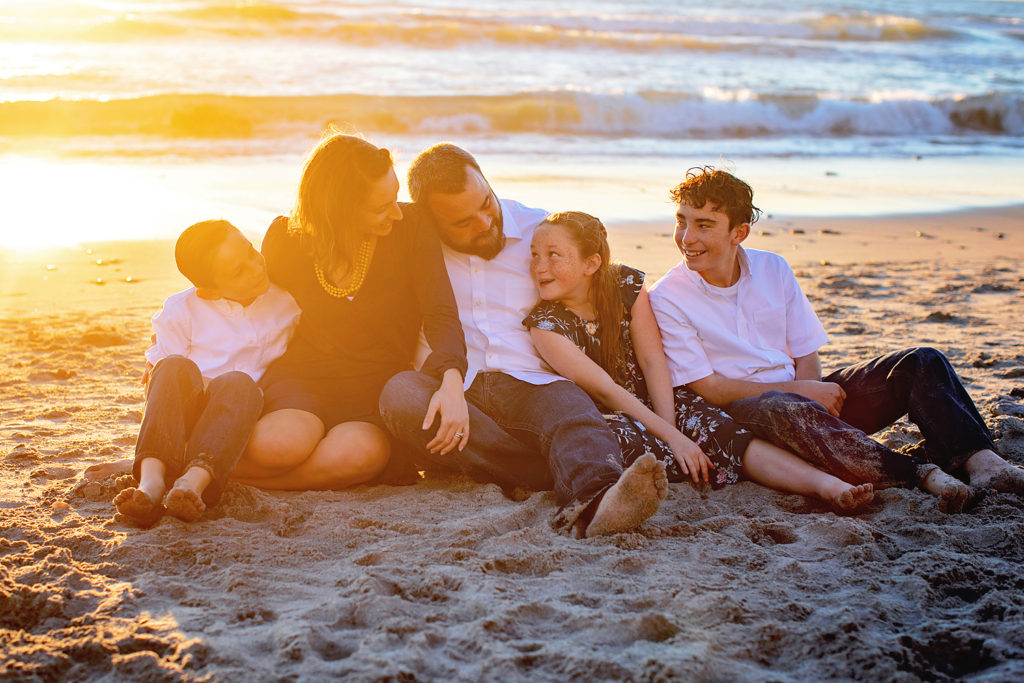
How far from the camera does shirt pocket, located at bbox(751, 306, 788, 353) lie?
11.2 feet

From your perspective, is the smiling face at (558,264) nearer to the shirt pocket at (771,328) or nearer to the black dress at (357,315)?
the black dress at (357,315)

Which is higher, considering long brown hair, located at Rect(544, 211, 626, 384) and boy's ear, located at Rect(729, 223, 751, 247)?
boy's ear, located at Rect(729, 223, 751, 247)

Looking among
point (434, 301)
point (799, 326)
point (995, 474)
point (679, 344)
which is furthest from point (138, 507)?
point (995, 474)

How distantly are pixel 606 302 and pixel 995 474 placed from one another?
1433 millimetres

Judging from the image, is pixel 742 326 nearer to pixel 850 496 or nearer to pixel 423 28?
pixel 850 496

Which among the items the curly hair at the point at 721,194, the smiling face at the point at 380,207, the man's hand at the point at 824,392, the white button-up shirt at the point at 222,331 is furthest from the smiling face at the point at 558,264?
the white button-up shirt at the point at 222,331

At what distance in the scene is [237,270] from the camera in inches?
124

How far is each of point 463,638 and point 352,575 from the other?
1.60ft

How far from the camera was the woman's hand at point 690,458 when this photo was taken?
3096 mm

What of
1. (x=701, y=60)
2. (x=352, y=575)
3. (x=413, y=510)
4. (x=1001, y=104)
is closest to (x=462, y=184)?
(x=413, y=510)

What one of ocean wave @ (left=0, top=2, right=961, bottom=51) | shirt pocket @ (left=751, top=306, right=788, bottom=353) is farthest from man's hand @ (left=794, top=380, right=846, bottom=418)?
ocean wave @ (left=0, top=2, right=961, bottom=51)

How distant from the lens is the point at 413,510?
3037mm

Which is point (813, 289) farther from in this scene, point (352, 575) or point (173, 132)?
point (173, 132)

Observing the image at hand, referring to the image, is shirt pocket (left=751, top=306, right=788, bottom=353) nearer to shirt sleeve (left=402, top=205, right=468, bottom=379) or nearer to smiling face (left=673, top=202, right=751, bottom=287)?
smiling face (left=673, top=202, right=751, bottom=287)
